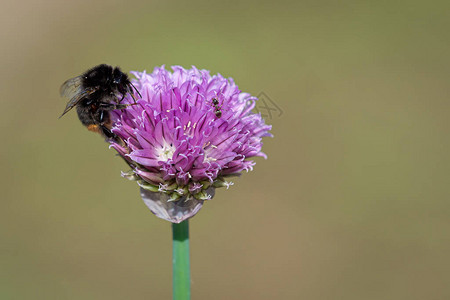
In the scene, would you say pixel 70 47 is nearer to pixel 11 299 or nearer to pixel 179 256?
pixel 11 299

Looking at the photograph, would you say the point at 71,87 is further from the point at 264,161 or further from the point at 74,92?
the point at 264,161

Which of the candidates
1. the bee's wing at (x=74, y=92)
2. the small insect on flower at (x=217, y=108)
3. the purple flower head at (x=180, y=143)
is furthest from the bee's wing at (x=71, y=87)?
the small insect on flower at (x=217, y=108)

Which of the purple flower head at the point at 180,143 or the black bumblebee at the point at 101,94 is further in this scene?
the black bumblebee at the point at 101,94

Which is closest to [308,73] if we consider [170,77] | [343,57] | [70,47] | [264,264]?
[343,57]

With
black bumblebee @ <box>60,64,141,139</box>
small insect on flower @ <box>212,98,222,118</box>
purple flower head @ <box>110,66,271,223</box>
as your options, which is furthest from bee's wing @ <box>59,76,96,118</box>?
small insect on flower @ <box>212,98,222,118</box>

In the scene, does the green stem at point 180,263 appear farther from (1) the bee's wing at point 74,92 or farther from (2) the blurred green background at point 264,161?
(2) the blurred green background at point 264,161
